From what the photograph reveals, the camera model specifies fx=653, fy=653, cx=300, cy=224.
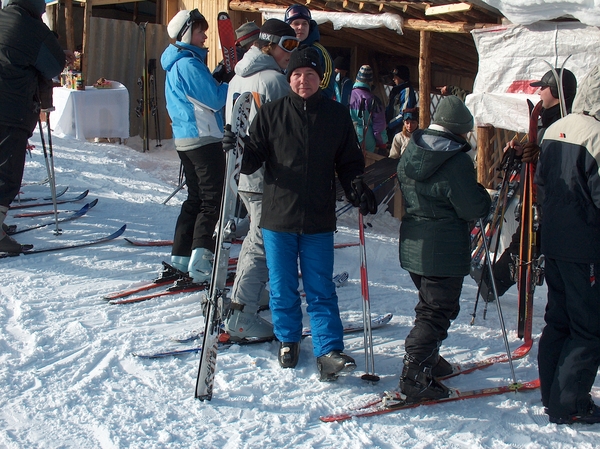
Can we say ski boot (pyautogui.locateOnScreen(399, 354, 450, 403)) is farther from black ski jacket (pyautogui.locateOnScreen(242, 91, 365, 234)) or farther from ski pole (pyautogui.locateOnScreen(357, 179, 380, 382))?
black ski jacket (pyautogui.locateOnScreen(242, 91, 365, 234))

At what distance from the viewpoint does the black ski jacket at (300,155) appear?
10.8 ft

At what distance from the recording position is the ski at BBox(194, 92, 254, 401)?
10.1 ft

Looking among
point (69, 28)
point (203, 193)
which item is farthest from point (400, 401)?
point (69, 28)

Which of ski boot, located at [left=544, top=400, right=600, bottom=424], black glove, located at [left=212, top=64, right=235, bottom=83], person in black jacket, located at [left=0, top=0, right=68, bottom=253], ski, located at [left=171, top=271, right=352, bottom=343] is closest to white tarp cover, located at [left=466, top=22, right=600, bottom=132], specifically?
ski, located at [left=171, top=271, right=352, bottom=343]

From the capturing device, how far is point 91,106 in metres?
10.9

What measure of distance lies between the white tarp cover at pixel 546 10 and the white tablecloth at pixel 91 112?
22.8 ft

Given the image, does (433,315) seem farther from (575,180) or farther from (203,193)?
(203,193)

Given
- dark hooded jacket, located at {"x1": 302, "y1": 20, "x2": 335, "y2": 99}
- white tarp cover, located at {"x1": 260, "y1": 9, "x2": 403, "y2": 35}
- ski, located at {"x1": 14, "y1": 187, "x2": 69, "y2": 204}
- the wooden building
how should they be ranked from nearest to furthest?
1. dark hooded jacket, located at {"x1": 302, "y1": 20, "x2": 335, "y2": 99}
2. ski, located at {"x1": 14, "y1": 187, "x2": 69, "y2": 204}
3. the wooden building
4. white tarp cover, located at {"x1": 260, "y1": 9, "x2": 403, "y2": 35}

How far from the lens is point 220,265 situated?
321cm

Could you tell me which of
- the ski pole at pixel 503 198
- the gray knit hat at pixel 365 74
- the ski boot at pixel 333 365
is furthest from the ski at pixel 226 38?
the gray knit hat at pixel 365 74

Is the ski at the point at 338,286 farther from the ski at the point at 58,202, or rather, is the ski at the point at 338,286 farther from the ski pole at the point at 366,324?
the ski at the point at 58,202

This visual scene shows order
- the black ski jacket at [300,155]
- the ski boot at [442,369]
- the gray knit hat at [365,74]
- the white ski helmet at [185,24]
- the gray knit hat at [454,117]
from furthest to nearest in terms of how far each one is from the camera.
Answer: the gray knit hat at [365,74] < the white ski helmet at [185,24] < the ski boot at [442,369] < the black ski jacket at [300,155] < the gray knit hat at [454,117]

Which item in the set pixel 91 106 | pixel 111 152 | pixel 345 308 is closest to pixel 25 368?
pixel 345 308

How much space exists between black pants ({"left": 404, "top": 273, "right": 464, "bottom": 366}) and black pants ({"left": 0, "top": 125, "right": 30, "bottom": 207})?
341cm
